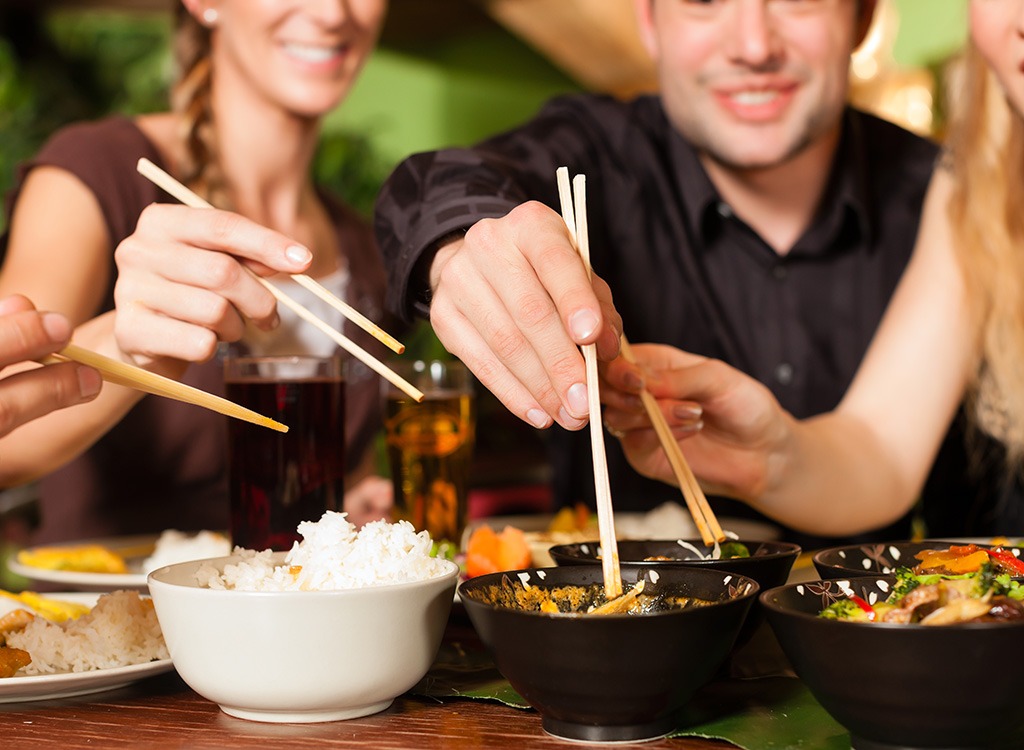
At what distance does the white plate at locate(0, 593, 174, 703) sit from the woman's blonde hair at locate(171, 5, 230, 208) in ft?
4.40

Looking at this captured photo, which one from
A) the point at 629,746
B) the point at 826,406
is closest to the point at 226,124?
the point at 826,406

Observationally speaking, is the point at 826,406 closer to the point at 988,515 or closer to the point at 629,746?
the point at 988,515

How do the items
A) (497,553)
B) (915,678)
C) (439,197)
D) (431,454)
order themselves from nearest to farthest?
(915,678) < (497,553) < (439,197) < (431,454)

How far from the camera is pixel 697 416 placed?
4.08 ft

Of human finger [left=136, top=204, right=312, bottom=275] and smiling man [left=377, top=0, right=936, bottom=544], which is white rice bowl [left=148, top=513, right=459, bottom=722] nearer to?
human finger [left=136, top=204, right=312, bottom=275]

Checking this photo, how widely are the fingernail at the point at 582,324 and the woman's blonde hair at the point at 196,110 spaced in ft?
4.65

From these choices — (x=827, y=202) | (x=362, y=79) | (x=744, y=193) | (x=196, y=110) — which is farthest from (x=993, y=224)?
(x=362, y=79)

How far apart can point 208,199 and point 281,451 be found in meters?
1.06

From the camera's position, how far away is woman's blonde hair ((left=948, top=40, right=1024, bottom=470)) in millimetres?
1748

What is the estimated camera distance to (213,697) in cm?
85

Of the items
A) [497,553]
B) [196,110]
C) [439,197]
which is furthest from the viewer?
[196,110]

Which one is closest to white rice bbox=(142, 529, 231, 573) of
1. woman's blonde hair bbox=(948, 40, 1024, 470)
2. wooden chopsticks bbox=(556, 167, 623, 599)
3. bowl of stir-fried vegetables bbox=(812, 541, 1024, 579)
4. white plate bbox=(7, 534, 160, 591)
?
white plate bbox=(7, 534, 160, 591)

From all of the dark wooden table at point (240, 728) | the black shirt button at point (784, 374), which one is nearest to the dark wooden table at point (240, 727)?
the dark wooden table at point (240, 728)

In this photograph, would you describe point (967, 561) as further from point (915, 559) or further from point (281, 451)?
point (281, 451)
